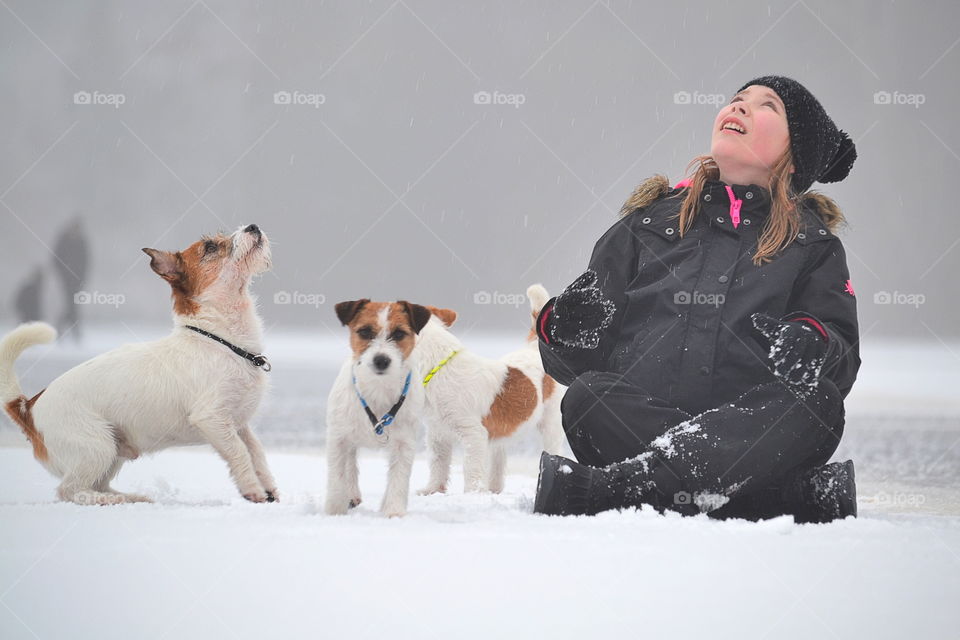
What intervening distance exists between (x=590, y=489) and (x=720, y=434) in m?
0.38

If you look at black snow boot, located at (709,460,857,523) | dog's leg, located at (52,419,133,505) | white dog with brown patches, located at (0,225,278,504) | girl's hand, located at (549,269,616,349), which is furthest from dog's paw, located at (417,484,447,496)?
black snow boot, located at (709,460,857,523)

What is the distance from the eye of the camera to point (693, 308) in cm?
258

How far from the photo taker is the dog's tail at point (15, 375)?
2979 mm

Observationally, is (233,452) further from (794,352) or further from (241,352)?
(794,352)

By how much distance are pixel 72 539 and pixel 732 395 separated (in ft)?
5.98

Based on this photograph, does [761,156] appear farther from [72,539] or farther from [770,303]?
[72,539]

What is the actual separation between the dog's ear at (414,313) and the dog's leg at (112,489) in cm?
108

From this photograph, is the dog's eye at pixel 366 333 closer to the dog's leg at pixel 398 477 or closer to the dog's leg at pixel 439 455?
the dog's leg at pixel 398 477

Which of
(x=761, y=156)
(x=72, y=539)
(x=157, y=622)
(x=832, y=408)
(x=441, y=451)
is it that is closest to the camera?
(x=157, y=622)

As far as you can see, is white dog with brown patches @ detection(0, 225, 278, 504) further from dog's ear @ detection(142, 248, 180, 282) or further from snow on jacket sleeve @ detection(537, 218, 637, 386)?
snow on jacket sleeve @ detection(537, 218, 637, 386)

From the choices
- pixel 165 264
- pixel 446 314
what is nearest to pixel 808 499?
pixel 446 314

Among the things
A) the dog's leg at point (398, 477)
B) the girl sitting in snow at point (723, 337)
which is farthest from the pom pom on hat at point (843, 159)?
the dog's leg at point (398, 477)

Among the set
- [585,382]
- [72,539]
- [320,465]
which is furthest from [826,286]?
[320,465]

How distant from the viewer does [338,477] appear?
8.80 ft
